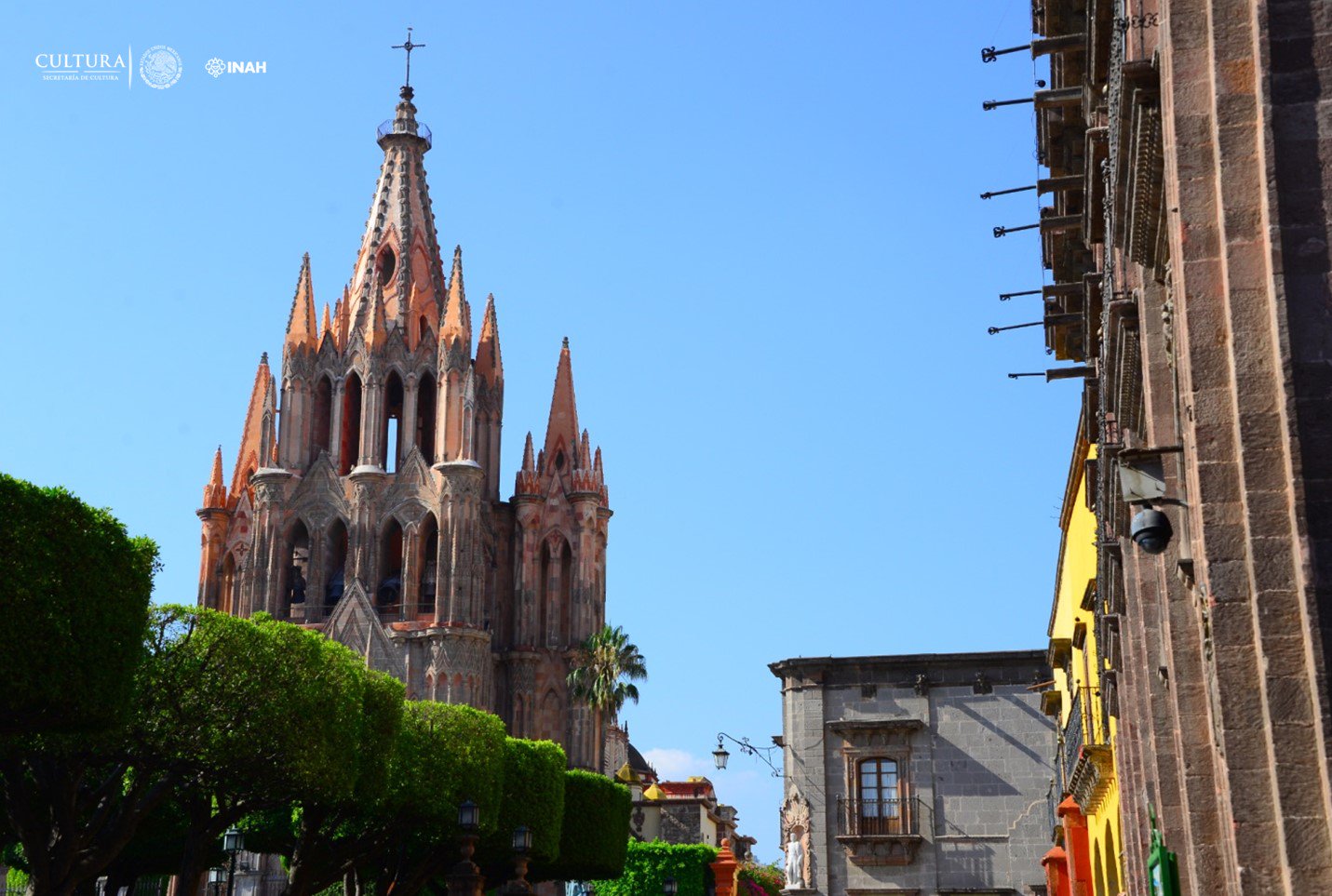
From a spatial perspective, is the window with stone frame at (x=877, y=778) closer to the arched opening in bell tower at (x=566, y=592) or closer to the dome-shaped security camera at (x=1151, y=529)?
the arched opening in bell tower at (x=566, y=592)

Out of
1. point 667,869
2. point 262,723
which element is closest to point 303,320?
point 667,869

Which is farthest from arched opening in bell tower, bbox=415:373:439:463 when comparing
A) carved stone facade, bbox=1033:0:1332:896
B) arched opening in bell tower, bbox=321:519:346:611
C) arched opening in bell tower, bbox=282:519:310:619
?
carved stone facade, bbox=1033:0:1332:896

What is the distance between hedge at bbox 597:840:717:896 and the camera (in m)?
54.7

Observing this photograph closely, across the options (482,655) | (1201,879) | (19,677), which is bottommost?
(1201,879)

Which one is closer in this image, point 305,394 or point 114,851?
point 114,851

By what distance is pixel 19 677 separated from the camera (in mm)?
19000

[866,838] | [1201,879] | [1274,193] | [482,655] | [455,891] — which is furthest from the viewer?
[482,655]

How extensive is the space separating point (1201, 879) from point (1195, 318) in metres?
4.33

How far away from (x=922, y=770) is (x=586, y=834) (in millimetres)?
10199

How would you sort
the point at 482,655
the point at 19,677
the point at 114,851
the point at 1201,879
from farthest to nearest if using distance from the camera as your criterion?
the point at 482,655 → the point at 114,851 → the point at 19,677 → the point at 1201,879

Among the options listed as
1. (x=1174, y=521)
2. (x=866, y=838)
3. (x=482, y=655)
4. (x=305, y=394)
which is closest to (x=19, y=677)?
(x=1174, y=521)

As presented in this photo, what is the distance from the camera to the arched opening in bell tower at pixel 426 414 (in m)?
67.2

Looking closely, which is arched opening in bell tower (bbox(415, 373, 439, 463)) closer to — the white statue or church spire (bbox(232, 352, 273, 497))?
church spire (bbox(232, 352, 273, 497))

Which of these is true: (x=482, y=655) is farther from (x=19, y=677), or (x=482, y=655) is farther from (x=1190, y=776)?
(x=1190, y=776)
